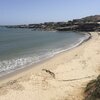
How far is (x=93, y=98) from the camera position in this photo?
11.3 meters

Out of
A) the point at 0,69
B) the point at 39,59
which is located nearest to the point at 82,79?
the point at 0,69

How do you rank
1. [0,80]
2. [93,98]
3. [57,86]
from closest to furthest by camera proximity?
1. [93,98]
2. [57,86]
3. [0,80]

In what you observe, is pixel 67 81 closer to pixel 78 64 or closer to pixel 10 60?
pixel 78 64

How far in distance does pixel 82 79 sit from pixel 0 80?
6.72 m

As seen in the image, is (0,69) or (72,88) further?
(0,69)

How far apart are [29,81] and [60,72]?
10.6 feet

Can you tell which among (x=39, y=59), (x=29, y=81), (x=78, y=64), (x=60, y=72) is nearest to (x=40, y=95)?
(x=29, y=81)

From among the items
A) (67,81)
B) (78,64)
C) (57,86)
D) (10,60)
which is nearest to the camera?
(57,86)


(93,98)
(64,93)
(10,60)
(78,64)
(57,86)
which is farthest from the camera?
(10,60)

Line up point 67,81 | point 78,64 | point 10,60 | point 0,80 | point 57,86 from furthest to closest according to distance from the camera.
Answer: point 10,60 → point 78,64 → point 0,80 → point 67,81 → point 57,86

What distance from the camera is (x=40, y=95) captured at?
43.9 ft

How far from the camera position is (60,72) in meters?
18.3

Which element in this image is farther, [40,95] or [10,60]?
[10,60]

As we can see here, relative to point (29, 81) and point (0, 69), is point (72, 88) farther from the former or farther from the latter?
point (0, 69)
